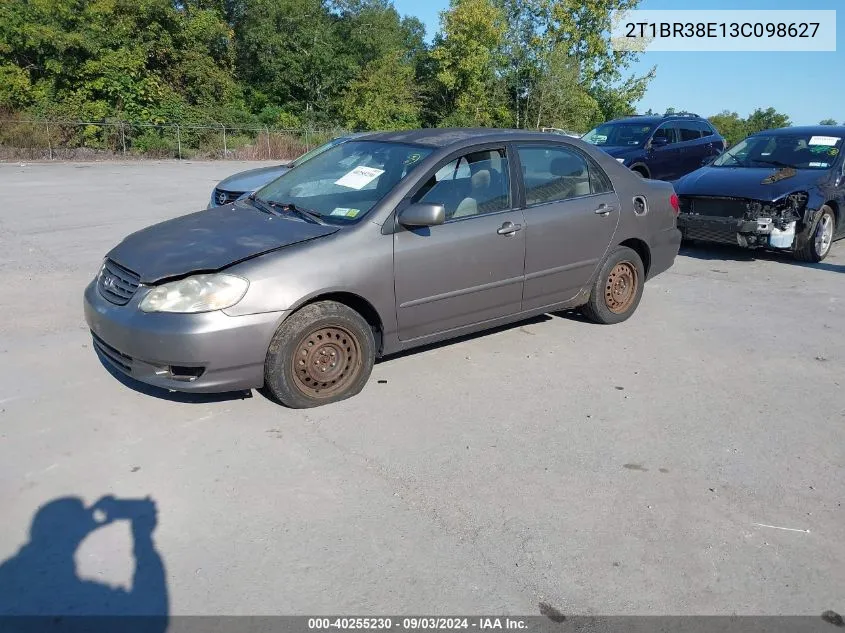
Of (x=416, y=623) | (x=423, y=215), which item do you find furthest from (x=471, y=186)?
(x=416, y=623)

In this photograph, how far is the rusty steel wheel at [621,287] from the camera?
6.39 meters

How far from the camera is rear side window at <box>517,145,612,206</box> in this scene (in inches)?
222

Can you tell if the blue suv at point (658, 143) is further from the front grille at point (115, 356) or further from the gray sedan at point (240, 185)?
the front grille at point (115, 356)

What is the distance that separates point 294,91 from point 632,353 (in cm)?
4264

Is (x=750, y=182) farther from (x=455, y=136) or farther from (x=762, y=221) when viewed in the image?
(x=455, y=136)

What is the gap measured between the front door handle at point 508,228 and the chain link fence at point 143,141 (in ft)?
83.4

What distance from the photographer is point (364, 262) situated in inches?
182

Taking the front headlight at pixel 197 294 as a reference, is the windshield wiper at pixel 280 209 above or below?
above

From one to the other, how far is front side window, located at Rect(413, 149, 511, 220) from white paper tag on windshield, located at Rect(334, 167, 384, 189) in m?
0.42

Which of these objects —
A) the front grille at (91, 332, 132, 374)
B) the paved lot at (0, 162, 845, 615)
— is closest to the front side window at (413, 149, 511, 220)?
the paved lot at (0, 162, 845, 615)

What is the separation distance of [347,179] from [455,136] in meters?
0.90

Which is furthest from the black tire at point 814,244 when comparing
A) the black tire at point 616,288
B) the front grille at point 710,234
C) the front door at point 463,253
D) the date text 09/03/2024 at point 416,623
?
the date text 09/03/2024 at point 416,623

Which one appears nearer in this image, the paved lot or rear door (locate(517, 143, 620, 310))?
the paved lot

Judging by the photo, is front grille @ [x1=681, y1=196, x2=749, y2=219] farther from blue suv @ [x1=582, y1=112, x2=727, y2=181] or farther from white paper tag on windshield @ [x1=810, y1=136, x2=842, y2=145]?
blue suv @ [x1=582, y1=112, x2=727, y2=181]
